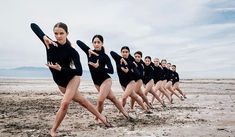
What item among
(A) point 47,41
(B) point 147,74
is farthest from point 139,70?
(A) point 47,41

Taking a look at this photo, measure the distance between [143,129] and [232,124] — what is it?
8.91 ft

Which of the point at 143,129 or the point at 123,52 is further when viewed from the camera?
the point at 123,52

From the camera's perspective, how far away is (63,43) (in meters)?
8.69

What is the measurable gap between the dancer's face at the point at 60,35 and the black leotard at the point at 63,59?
0.09 m

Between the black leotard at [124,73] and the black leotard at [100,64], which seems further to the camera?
the black leotard at [124,73]

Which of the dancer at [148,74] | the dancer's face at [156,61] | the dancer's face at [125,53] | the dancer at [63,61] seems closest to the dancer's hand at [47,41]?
the dancer at [63,61]

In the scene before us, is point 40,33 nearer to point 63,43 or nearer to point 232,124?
point 63,43

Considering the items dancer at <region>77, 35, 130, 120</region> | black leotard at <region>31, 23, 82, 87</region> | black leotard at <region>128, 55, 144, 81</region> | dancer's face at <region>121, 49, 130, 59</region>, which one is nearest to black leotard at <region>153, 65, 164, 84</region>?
black leotard at <region>128, 55, 144, 81</region>

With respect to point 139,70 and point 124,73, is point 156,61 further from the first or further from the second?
point 124,73

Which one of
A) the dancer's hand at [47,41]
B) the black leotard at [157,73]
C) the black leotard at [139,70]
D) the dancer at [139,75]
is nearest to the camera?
the dancer's hand at [47,41]

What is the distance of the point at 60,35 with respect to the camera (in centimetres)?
859


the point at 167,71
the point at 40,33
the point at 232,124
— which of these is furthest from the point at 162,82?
the point at 40,33

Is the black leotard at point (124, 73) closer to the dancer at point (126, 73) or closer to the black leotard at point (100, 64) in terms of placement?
the dancer at point (126, 73)

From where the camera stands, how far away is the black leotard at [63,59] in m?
8.55
